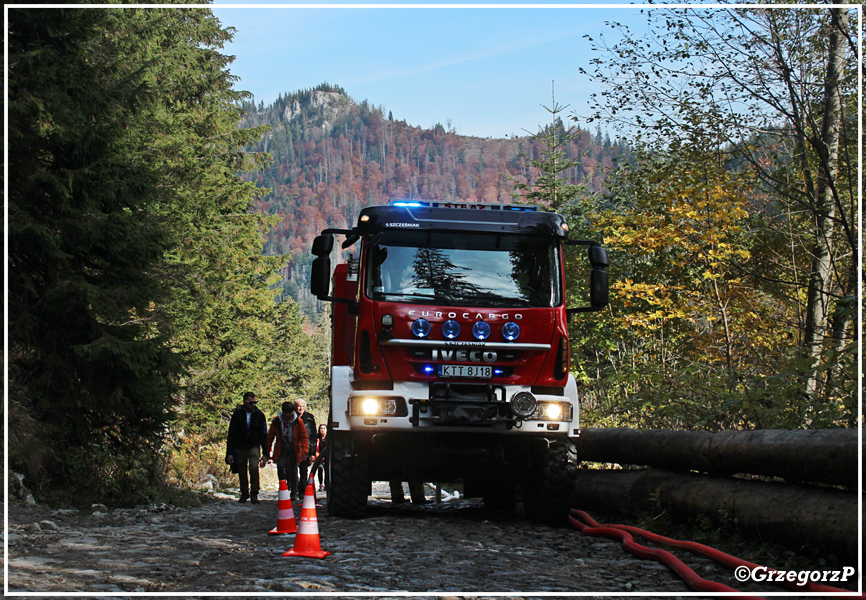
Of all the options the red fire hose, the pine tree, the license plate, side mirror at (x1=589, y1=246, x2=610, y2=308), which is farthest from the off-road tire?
the pine tree

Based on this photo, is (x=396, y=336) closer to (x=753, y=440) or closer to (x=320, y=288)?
(x=320, y=288)

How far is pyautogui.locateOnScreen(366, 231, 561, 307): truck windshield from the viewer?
924 centimetres

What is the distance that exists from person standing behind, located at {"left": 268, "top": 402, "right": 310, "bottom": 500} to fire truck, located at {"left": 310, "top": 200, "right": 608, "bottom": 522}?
212 inches

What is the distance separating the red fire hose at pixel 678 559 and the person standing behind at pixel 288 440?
707cm

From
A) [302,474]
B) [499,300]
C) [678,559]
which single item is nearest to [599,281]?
[499,300]

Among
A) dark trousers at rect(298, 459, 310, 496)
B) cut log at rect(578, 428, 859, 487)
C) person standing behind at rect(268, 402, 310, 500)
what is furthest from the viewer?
dark trousers at rect(298, 459, 310, 496)

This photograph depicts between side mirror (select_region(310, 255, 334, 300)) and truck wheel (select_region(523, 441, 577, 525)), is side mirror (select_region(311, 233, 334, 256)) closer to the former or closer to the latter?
side mirror (select_region(310, 255, 334, 300))

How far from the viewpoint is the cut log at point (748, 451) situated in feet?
19.6

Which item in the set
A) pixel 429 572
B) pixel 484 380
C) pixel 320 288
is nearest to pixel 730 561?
pixel 429 572

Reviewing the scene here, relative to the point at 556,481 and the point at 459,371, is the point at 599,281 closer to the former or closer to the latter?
the point at 459,371

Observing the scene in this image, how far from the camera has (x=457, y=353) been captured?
29.7 feet

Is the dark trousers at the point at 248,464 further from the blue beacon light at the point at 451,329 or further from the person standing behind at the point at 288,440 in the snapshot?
the blue beacon light at the point at 451,329

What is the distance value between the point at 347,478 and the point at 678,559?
14.4ft

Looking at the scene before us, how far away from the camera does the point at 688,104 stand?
40.0 ft
